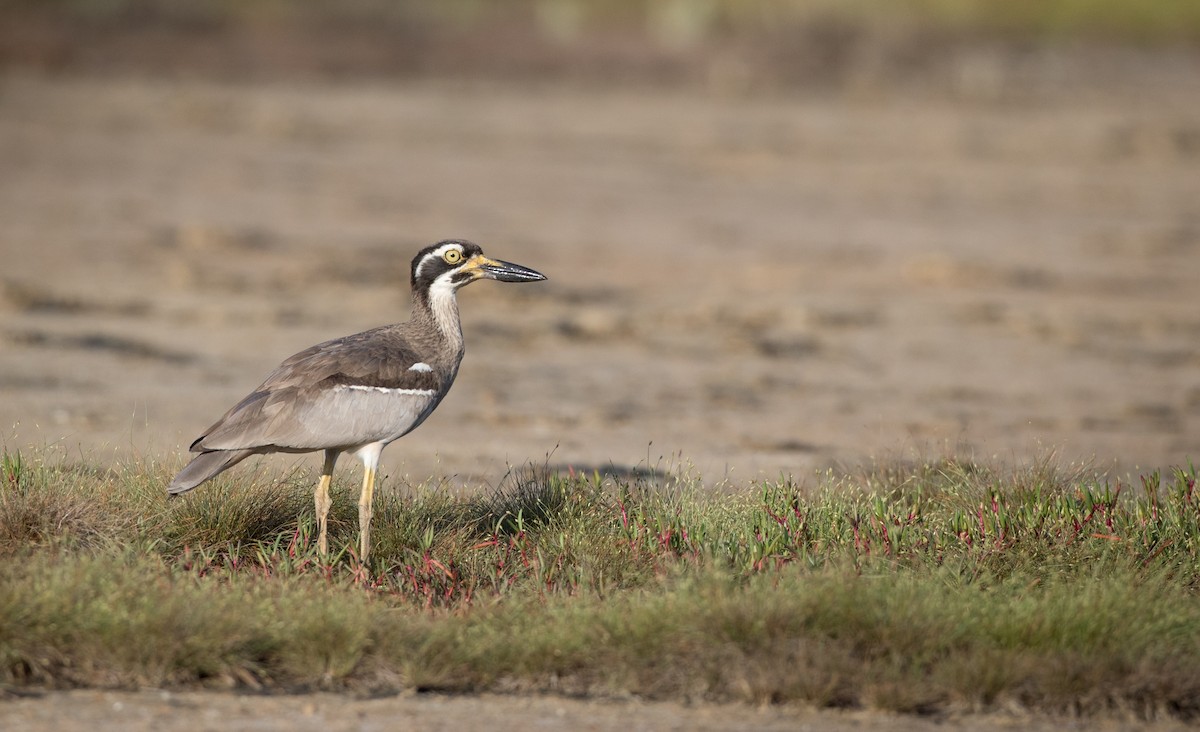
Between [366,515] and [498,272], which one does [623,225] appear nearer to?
[498,272]

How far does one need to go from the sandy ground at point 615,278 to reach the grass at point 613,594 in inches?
8.3

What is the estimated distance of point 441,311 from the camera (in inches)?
329

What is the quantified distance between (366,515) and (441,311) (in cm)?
115

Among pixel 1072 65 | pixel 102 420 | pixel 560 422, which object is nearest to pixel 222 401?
pixel 102 420

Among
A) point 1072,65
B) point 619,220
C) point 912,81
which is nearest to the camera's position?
point 619,220

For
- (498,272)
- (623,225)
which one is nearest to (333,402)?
(498,272)

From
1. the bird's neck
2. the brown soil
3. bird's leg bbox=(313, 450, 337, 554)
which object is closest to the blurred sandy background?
bird's leg bbox=(313, 450, 337, 554)

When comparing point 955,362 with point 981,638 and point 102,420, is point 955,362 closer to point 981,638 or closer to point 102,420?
point 102,420

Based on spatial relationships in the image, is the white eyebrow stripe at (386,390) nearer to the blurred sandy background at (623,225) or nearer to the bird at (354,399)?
the bird at (354,399)

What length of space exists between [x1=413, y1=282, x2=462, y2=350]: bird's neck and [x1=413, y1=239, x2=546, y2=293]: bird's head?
0.01 metres

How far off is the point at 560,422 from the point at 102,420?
128 inches

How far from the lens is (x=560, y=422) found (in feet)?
41.8

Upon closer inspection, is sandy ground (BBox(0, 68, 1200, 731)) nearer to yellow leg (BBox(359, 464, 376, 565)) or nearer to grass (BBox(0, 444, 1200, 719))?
grass (BBox(0, 444, 1200, 719))

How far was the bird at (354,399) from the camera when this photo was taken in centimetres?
763
